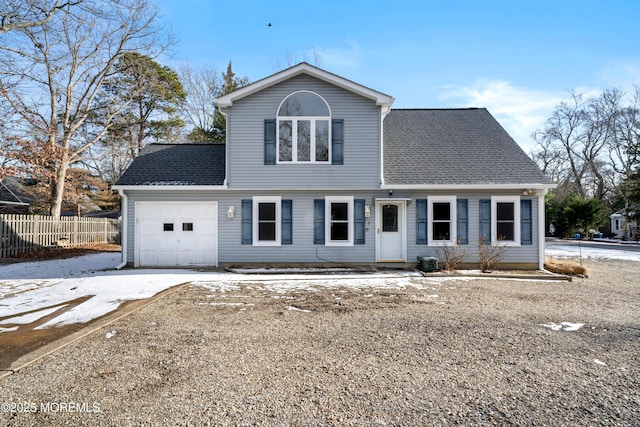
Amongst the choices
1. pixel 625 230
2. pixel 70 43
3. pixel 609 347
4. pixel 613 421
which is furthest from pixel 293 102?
pixel 625 230

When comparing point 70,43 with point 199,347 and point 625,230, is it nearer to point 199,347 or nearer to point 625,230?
point 199,347

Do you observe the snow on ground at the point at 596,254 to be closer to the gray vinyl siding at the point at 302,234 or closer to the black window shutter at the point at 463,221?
the gray vinyl siding at the point at 302,234

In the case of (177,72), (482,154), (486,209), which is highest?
(177,72)

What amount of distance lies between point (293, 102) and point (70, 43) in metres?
16.5

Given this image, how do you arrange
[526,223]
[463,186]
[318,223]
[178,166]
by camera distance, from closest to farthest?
1. [463,186]
2. [526,223]
3. [318,223]
4. [178,166]

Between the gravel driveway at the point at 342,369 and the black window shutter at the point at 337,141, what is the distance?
226 inches

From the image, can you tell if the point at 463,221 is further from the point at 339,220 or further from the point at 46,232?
the point at 46,232

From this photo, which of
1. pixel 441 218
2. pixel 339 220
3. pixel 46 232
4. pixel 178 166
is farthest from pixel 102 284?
pixel 46 232

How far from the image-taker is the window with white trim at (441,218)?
1129 cm

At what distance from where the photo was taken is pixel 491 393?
3.26 metres

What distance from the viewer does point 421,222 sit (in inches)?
445

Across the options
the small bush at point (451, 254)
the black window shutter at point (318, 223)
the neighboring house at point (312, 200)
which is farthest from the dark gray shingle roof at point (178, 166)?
the small bush at point (451, 254)

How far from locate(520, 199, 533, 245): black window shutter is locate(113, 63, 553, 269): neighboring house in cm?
3

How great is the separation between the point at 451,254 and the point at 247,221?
649 cm
